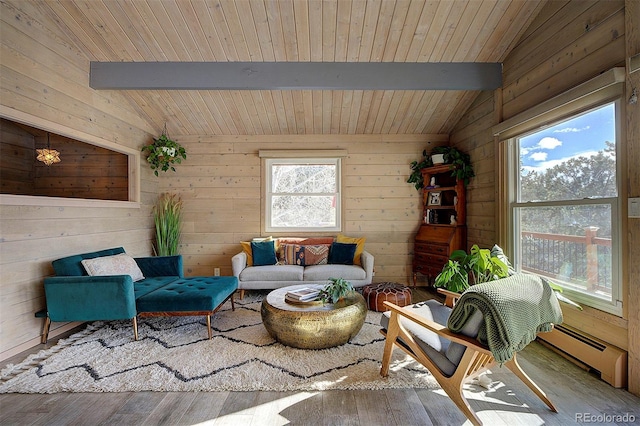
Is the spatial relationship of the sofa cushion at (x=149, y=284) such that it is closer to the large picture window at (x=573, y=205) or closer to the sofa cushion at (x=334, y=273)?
the sofa cushion at (x=334, y=273)

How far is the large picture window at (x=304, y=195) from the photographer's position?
441cm

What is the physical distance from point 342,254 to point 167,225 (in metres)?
2.54

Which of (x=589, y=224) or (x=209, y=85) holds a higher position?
(x=209, y=85)

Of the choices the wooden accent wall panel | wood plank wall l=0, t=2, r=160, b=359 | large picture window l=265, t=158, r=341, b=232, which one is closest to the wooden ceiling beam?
wood plank wall l=0, t=2, r=160, b=359

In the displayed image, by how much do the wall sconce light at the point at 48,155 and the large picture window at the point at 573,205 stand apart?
15.2ft

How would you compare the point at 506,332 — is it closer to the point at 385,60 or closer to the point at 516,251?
the point at 516,251

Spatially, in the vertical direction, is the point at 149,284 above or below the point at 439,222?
below

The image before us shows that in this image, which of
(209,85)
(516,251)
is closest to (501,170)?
(516,251)

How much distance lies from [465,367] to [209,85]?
10.8 ft

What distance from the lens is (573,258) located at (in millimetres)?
2242

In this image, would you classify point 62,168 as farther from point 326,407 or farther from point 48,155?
point 326,407

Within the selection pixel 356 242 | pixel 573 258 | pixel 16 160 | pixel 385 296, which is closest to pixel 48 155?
pixel 16 160

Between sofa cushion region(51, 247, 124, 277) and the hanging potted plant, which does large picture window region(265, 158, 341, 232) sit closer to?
the hanging potted plant

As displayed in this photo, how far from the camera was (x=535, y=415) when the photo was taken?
1.58m
